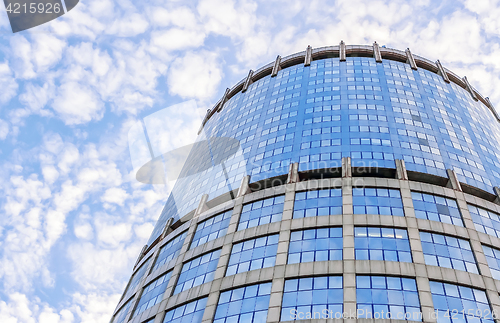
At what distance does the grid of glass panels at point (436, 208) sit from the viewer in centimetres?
4653

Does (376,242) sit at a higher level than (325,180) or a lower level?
lower

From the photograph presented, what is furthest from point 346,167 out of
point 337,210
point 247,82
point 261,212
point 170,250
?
point 247,82

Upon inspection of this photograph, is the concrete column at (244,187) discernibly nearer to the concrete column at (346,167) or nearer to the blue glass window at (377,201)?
the concrete column at (346,167)

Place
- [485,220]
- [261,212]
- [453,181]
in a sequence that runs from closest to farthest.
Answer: [485,220] < [261,212] < [453,181]

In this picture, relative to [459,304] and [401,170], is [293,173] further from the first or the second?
[459,304]

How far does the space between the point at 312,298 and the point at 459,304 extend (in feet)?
41.4

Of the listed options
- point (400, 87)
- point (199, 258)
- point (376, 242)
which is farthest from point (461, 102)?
point (199, 258)

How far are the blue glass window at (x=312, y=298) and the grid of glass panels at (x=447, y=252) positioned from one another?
32.2 feet

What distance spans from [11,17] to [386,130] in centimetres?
4677

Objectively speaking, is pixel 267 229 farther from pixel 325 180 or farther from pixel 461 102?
pixel 461 102

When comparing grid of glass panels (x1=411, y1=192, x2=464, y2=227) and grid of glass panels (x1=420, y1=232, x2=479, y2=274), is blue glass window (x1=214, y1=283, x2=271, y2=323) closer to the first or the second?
grid of glass panels (x1=420, y1=232, x2=479, y2=274)

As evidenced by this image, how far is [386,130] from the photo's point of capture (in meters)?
60.0

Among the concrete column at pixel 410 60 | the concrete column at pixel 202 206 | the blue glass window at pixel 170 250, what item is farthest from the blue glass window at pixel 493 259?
the concrete column at pixel 410 60

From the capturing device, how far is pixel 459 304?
37344 mm
